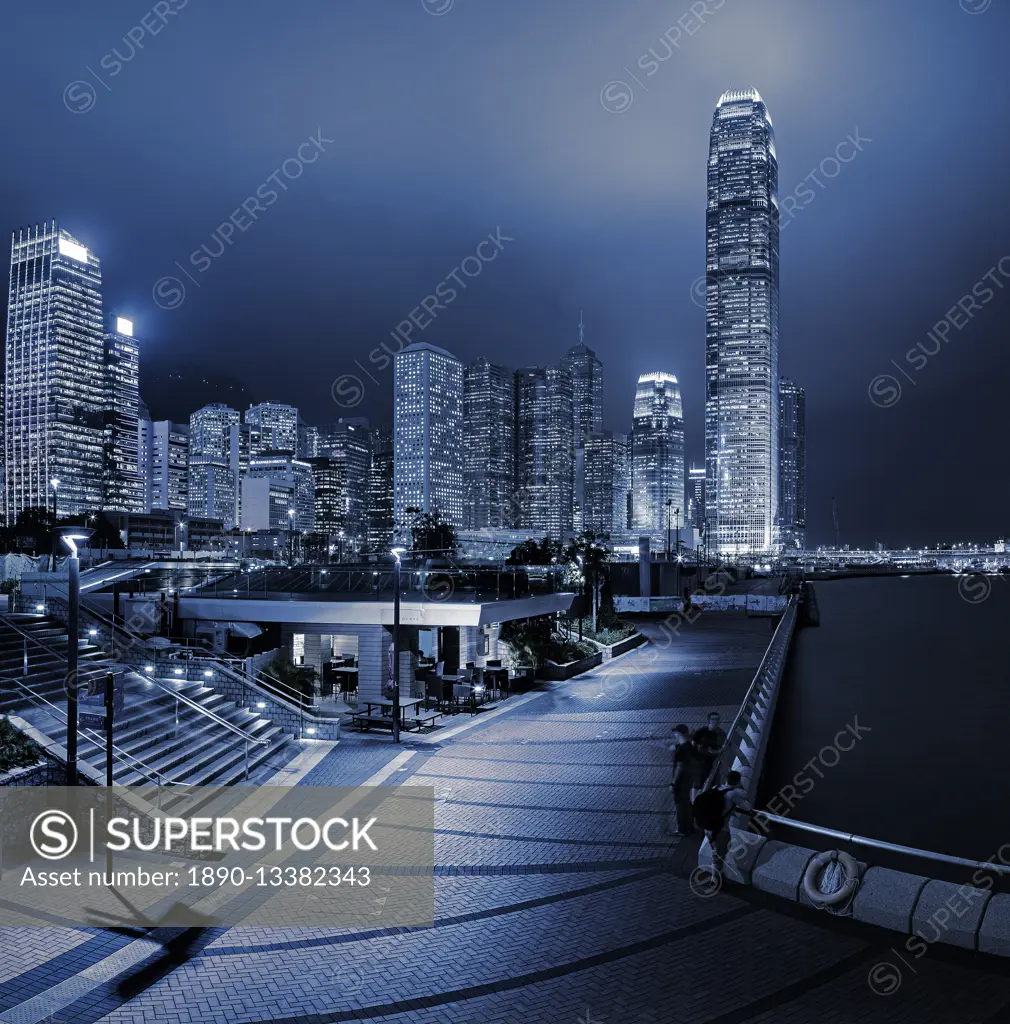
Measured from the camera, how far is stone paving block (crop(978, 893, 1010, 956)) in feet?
26.0

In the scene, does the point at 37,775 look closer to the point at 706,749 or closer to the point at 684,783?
the point at 684,783

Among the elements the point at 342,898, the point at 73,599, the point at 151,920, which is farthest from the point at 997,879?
the point at 73,599

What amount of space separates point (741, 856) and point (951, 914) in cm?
232

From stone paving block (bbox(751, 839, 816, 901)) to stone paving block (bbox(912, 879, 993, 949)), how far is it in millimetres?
1273

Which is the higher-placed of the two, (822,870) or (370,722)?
(822,870)

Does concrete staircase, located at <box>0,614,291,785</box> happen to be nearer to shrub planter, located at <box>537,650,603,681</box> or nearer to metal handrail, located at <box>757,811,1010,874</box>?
metal handrail, located at <box>757,811,1010,874</box>

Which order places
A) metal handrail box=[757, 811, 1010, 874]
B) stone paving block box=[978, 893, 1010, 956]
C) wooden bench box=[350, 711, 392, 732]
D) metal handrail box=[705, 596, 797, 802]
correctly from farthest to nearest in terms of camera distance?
wooden bench box=[350, 711, 392, 732], metal handrail box=[705, 596, 797, 802], metal handrail box=[757, 811, 1010, 874], stone paving block box=[978, 893, 1010, 956]

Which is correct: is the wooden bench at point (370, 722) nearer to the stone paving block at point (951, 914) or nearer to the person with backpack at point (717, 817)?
the person with backpack at point (717, 817)

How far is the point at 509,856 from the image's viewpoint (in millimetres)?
10977

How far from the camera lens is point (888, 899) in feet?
28.3

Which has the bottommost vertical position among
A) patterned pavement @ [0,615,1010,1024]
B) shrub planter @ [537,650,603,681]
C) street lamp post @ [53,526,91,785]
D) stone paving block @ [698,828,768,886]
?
shrub planter @ [537,650,603,681]

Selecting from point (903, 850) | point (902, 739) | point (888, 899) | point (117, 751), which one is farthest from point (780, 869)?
point (902, 739)

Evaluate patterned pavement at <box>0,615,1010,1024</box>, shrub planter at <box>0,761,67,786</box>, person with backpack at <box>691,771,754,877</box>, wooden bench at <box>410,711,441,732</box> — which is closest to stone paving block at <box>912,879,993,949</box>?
patterned pavement at <box>0,615,1010,1024</box>

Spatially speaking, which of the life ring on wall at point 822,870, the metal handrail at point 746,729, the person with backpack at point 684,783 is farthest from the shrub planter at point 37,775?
the life ring on wall at point 822,870
